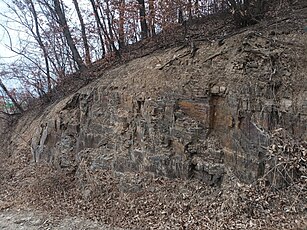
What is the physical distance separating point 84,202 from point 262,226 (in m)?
4.17

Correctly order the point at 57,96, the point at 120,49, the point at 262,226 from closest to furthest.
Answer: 1. the point at 262,226
2. the point at 120,49
3. the point at 57,96

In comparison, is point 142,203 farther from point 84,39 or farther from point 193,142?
point 84,39

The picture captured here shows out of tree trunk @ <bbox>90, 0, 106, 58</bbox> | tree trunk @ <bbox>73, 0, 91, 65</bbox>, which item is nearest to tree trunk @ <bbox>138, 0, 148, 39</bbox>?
tree trunk @ <bbox>90, 0, 106, 58</bbox>

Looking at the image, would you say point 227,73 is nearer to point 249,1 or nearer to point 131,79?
point 249,1

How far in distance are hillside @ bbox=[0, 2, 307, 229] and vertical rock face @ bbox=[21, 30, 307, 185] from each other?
0.9 inches

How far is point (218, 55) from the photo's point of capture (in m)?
6.89

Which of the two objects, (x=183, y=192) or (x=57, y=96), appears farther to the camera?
(x=57, y=96)

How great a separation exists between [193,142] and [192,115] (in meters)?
0.61

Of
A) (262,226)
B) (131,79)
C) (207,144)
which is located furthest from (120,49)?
(262,226)

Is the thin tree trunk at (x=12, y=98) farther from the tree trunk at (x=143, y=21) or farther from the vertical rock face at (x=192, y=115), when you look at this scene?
the tree trunk at (x=143, y=21)

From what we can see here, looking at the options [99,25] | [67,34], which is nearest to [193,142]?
[99,25]

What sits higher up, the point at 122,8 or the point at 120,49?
the point at 122,8

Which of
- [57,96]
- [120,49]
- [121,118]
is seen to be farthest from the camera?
[57,96]

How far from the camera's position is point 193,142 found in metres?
6.50
